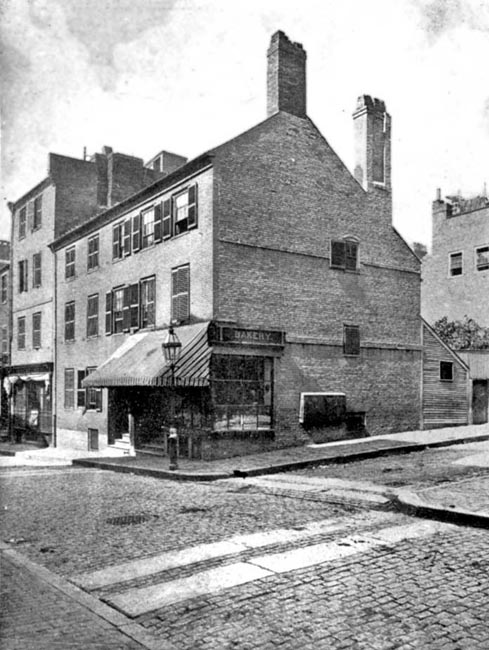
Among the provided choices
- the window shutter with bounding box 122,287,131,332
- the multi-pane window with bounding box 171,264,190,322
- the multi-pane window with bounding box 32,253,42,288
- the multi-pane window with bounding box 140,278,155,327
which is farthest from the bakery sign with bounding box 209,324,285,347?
the multi-pane window with bounding box 32,253,42,288

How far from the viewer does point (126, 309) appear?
915 inches

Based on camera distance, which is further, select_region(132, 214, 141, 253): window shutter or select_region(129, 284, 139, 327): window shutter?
select_region(132, 214, 141, 253): window shutter

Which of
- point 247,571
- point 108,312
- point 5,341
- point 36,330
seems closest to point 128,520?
point 247,571

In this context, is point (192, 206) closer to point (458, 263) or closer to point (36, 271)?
point (36, 271)

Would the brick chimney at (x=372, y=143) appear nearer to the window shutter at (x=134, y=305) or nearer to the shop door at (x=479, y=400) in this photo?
the shop door at (x=479, y=400)

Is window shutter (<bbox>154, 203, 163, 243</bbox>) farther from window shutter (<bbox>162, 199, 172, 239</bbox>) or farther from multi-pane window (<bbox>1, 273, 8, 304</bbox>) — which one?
multi-pane window (<bbox>1, 273, 8, 304</bbox>)

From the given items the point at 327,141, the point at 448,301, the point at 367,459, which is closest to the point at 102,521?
the point at 367,459

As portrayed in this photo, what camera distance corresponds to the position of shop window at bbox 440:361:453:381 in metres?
23.5

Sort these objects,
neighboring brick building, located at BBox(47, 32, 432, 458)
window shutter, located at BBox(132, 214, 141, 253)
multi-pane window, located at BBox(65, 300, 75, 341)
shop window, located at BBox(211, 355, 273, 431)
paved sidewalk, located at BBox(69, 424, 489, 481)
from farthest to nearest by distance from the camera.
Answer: multi-pane window, located at BBox(65, 300, 75, 341)
window shutter, located at BBox(132, 214, 141, 253)
neighboring brick building, located at BBox(47, 32, 432, 458)
shop window, located at BBox(211, 355, 273, 431)
paved sidewalk, located at BBox(69, 424, 489, 481)

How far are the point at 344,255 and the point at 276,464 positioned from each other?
8.37 m

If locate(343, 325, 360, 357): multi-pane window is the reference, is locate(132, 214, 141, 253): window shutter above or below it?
above

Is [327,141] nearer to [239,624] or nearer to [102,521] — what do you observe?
[102,521]

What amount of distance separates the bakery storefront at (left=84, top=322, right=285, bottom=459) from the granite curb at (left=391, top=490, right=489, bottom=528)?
801 cm

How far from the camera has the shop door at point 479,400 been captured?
2375cm
